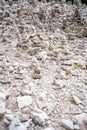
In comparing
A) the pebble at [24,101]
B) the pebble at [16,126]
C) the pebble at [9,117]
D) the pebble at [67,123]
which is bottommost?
the pebble at [67,123]

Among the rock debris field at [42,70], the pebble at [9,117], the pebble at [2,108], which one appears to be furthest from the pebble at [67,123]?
the pebble at [2,108]

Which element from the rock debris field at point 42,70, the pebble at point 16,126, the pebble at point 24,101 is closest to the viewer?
the pebble at point 16,126

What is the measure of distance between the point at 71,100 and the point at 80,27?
3.23 m

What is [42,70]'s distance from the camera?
3984 mm

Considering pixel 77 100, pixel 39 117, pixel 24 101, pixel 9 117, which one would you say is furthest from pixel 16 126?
pixel 77 100

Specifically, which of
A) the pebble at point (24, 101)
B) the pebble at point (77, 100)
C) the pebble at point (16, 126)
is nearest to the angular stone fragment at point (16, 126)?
the pebble at point (16, 126)

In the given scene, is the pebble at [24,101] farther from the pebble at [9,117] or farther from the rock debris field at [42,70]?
the pebble at [9,117]

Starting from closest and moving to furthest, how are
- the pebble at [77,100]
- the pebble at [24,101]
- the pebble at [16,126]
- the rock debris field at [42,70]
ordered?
the pebble at [16,126] → the rock debris field at [42,70] → the pebble at [24,101] → the pebble at [77,100]

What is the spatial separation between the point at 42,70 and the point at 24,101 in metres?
1.03

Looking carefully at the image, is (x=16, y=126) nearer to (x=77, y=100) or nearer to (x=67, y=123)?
(x=67, y=123)

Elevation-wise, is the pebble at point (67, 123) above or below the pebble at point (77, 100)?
below

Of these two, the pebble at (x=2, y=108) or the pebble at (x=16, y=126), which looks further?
the pebble at (x=2, y=108)

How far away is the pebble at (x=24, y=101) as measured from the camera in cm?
298

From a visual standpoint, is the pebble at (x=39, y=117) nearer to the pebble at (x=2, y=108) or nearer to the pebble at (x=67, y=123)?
the pebble at (x=67, y=123)
